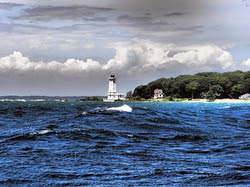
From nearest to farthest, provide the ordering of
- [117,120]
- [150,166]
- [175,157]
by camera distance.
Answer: [150,166] → [175,157] → [117,120]

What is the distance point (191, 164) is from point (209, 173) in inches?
61.9

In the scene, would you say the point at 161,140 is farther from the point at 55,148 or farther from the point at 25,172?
the point at 25,172

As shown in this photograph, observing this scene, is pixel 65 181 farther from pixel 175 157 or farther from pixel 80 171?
pixel 175 157

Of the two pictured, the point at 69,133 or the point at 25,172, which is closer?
the point at 25,172

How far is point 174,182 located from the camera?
1042 cm

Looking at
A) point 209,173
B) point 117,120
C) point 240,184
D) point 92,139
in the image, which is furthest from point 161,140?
point 117,120

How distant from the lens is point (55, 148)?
16.2 metres

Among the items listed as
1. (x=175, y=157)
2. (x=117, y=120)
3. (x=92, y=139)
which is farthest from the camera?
(x=117, y=120)

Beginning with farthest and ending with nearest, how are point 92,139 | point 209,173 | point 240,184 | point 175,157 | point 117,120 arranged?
point 117,120 < point 92,139 < point 175,157 < point 209,173 < point 240,184

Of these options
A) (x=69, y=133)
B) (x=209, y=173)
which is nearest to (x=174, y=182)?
(x=209, y=173)

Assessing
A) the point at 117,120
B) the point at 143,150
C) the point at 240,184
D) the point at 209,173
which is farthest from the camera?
the point at 117,120

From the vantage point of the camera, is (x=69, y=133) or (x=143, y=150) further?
(x=69, y=133)

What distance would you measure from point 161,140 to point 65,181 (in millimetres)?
9936

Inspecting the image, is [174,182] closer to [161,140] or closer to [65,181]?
[65,181]
